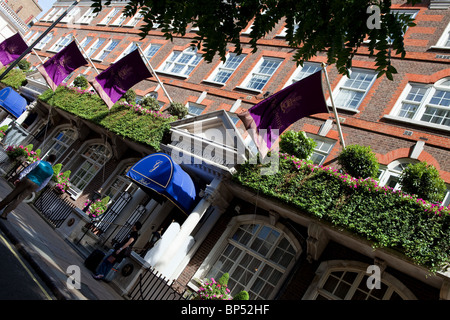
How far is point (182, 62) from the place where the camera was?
21438 millimetres

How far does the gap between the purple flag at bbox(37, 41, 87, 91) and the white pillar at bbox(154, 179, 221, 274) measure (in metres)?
12.3

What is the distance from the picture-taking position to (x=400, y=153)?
11289 millimetres

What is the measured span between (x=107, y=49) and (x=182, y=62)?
33.7 ft

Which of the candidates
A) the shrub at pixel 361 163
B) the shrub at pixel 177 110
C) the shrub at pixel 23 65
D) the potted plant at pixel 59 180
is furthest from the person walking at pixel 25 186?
the shrub at pixel 23 65

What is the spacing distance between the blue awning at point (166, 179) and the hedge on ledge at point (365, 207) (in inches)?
84.8

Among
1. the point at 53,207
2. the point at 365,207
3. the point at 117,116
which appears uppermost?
the point at 365,207

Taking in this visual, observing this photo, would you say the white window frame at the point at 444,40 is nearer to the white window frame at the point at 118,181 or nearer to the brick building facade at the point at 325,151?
the brick building facade at the point at 325,151

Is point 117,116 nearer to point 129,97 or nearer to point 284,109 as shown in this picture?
point 129,97

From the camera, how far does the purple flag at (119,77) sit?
49.1 ft

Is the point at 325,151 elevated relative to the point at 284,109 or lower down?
elevated

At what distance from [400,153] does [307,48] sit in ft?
24.2

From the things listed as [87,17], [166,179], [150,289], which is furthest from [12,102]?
[150,289]

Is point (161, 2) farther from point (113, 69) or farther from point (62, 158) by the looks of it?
point (62, 158)

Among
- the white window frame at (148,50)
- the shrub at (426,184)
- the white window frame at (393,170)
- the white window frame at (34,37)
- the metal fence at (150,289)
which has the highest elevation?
the white window frame at (148,50)
